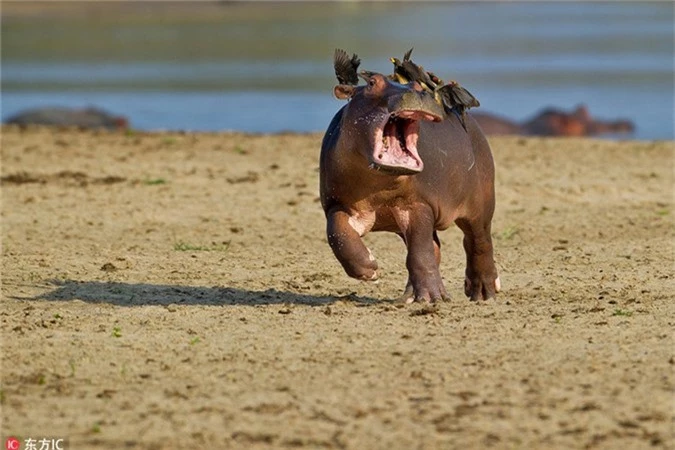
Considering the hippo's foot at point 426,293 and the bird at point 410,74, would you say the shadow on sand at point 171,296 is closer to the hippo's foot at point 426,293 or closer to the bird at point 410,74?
the hippo's foot at point 426,293

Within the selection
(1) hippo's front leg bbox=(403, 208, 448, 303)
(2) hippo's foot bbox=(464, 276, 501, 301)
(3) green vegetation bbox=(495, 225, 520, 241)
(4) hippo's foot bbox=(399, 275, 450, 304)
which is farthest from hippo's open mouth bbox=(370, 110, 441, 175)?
(3) green vegetation bbox=(495, 225, 520, 241)

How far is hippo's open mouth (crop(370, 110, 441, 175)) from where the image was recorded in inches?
241

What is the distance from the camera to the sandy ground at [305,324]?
4.73 metres

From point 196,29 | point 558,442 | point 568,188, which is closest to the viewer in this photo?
point 558,442

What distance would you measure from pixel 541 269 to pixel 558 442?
11.1 feet

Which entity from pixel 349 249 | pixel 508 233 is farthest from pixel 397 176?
pixel 508 233

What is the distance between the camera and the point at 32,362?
18.3 feet

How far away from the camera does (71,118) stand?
1786cm

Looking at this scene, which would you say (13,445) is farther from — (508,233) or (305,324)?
(508,233)

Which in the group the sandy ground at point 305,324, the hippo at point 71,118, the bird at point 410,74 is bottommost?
the sandy ground at point 305,324

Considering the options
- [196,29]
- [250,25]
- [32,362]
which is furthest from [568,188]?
[250,25]

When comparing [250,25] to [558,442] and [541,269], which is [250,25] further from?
[558,442]

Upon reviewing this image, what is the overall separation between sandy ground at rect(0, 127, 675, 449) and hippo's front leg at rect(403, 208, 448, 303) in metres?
0.19

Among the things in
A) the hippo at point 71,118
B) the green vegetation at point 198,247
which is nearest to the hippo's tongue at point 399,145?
the green vegetation at point 198,247
